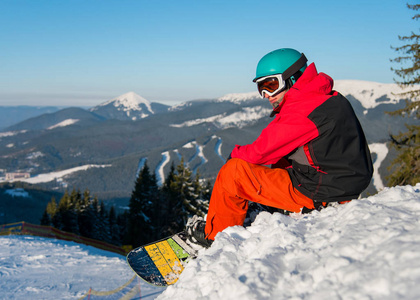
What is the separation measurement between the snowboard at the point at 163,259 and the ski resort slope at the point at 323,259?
1296 millimetres

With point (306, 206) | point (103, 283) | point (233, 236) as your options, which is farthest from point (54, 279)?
point (306, 206)

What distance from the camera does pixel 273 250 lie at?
2.84 meters

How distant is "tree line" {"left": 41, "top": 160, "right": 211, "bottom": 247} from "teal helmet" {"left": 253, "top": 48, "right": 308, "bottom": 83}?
1818 centimetres

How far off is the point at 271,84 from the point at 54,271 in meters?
8.21

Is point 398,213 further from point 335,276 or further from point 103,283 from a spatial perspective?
point 103,283

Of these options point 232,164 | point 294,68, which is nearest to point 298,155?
point 232,164

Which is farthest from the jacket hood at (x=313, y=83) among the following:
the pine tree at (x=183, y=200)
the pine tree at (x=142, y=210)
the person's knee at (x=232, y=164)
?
the pine tree at (x=142, y=210)

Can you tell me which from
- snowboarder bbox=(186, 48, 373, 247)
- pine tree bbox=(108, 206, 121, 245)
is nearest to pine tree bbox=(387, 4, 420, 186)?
snowboarder bbox=(186, 48, 373, 247)

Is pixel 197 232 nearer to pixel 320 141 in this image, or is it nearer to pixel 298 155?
pixel 298 155

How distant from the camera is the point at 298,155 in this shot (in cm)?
396

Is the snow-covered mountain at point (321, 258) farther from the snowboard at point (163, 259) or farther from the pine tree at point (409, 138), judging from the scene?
the pine tree at point (409, 138)

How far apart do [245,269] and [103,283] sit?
6.99 m

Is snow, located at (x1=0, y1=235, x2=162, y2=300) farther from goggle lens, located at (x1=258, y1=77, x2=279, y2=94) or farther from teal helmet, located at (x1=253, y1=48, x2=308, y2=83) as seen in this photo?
teal helmet, located at (x1=253, y1=48, x2=308, y2=83)

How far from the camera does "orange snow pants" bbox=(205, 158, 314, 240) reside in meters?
3.99
